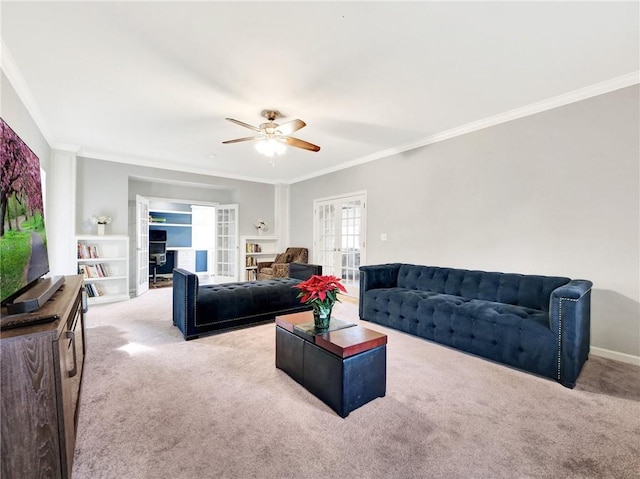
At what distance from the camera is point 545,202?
320 centimetres

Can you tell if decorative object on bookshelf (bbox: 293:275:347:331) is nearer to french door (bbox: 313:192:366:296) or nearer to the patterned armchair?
french door (bbox: 313:192:366:296)

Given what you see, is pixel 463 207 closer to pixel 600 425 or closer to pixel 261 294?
pixel 600 425

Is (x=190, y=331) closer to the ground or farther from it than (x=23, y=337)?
closer to the ground

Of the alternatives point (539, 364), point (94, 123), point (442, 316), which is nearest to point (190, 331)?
point (442, 316)

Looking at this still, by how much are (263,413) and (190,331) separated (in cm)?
167

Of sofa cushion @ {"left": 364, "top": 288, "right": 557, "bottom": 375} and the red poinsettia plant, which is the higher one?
the red poinsettia plant

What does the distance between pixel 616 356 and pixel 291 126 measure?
3.95 metres

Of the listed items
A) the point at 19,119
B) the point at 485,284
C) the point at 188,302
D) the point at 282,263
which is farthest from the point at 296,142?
the point at 282,263

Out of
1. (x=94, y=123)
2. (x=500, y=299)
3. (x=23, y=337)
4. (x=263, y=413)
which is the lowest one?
(x=263, y=413)

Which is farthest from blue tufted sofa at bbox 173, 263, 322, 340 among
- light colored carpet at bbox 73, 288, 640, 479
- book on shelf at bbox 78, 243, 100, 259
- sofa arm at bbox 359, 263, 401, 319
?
book on shelf at bbox 78, 243, 100, 259

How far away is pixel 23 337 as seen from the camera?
1150 mm

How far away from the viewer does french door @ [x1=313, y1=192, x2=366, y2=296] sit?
555 centimetres

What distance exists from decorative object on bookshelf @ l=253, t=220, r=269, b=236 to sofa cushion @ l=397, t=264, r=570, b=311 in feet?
13.1

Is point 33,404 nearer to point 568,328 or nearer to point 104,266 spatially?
point 568,328
